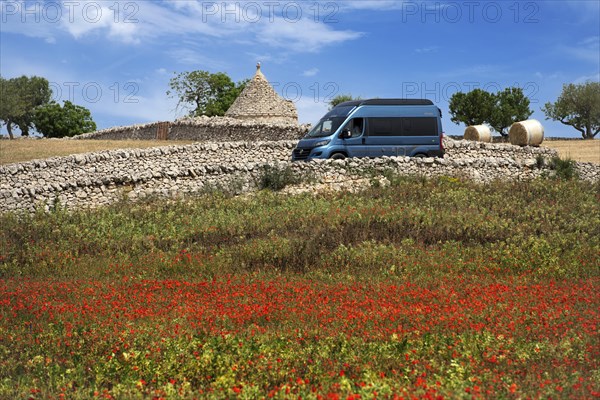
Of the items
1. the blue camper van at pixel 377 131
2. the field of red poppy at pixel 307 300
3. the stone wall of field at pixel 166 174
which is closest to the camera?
the field of red poppy at pixel 307 300

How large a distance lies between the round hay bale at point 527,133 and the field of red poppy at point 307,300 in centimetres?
1943

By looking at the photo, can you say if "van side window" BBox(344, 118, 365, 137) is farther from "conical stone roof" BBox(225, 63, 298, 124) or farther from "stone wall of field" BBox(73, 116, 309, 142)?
"conical stone roof" BBox(225, 63, 298, 124)

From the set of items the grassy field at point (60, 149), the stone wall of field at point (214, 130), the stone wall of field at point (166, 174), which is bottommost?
the stone wall of field at point (166, 174)

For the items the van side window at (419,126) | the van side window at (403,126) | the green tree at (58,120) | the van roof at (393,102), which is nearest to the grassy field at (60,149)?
the van side window at (419,126)

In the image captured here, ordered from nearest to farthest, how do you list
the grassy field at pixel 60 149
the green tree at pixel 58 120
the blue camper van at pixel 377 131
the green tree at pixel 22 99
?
1. the blue camper van at pixel 377 131
2. the grassy field at pixel 60 149
3. the green tree at pixel 22 99
4. the green tree at pixel 58 120

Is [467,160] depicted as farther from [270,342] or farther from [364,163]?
[270,342]

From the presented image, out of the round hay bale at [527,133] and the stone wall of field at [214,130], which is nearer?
the round hay bale at [527,133]

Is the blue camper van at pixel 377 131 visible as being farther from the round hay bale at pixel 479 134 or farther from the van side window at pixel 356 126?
the round hay bale at pixel 479 134

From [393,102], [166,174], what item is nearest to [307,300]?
[166,174]

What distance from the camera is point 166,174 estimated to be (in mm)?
23078

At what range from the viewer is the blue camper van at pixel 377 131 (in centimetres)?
2558

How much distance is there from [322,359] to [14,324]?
496cm

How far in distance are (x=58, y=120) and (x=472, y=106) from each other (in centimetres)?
4276

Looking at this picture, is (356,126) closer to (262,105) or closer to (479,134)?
(479,134)
